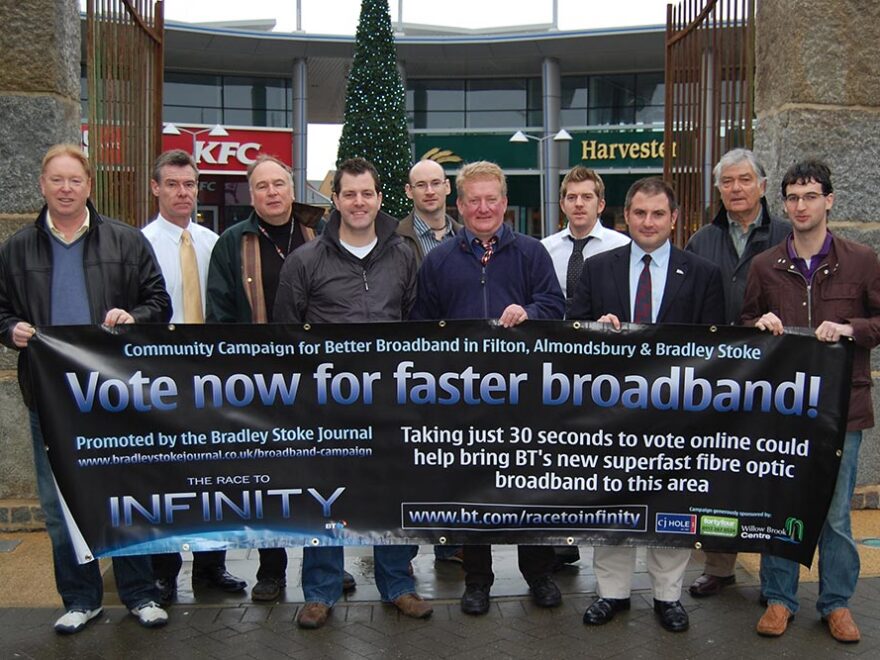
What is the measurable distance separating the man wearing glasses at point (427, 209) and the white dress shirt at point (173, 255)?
1207 millimetres

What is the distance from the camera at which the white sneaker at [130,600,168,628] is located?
174 inches

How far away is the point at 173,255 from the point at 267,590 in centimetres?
178

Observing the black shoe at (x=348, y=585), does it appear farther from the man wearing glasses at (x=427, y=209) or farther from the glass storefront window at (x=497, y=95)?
the glass storefront window at (x=497, y=95)

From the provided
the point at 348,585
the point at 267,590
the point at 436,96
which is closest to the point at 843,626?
the point at 348,585

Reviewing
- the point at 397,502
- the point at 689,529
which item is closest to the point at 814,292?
the point at 689,529

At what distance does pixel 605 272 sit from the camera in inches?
179

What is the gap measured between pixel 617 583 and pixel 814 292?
159 cm

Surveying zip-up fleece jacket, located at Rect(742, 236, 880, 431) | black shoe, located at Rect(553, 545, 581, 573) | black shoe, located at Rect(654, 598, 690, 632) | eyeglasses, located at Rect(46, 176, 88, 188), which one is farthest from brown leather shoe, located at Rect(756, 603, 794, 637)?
eyeglasses, located at Rect(46, 176, 88, 188)

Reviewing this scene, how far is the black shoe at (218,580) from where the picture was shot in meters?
4.91

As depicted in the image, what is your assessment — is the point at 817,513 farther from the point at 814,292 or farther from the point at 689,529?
the point at 814,292

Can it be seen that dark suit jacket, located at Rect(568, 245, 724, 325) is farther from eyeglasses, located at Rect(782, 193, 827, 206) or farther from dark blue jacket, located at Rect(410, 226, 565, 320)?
eyeglasses, located at Rect(782, 193, 827, 206)

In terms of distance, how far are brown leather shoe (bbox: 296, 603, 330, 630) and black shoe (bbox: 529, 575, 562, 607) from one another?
101cm

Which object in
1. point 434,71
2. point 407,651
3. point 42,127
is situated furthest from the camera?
point 434,71

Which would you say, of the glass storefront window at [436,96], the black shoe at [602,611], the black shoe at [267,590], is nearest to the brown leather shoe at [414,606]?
the black shoe at [267,590]
